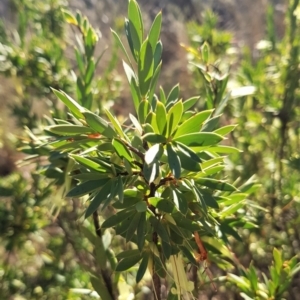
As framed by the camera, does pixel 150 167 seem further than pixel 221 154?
No

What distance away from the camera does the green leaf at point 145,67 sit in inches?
17.3

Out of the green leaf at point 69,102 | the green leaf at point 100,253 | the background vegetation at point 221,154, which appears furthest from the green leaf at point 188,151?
the background vegetation at point 221,154

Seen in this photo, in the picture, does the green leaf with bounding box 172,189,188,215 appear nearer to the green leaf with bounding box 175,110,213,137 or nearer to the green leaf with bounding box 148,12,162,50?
the green leaf with bounding box 175,110,213,137

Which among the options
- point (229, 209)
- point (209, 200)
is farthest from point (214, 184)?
point (229, 209)

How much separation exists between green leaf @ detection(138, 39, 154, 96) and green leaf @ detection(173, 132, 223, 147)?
8 centimetres

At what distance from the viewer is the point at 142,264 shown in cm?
46

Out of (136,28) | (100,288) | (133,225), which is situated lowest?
(100,288)

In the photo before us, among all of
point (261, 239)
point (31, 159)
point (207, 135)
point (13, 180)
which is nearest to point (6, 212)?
point (13, 180)

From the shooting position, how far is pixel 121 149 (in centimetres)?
41

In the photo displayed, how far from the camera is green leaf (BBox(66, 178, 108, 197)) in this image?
40cm

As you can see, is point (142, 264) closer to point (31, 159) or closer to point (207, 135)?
point (207, 135)

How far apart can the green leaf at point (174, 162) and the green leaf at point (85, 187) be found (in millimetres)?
71

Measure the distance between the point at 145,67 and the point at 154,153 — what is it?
11 centimetres

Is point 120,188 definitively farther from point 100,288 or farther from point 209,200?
point 100,288
